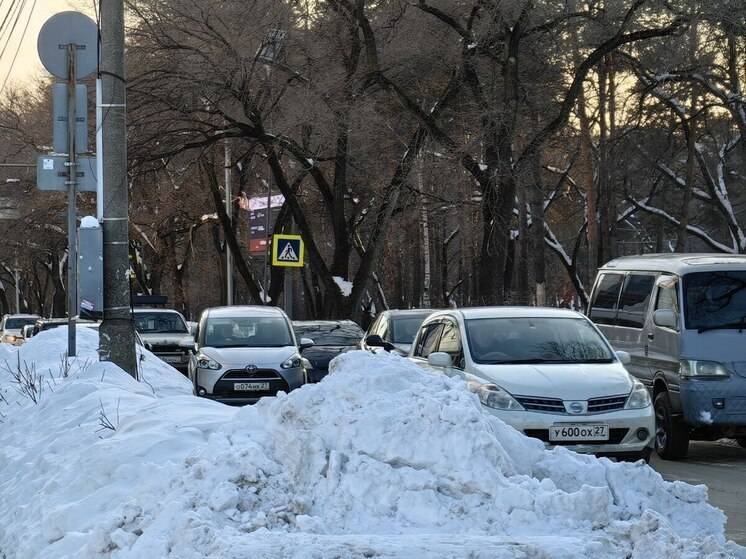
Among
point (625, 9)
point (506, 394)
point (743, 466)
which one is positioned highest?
point (625, 9)

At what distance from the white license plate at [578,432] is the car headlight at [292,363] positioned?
330 inches

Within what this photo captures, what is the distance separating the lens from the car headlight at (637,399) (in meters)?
10.6

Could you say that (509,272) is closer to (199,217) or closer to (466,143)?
(466,143)

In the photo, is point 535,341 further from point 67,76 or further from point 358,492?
point 358,492

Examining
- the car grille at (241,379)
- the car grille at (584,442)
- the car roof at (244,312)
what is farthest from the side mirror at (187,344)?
the car grille at (584,442)

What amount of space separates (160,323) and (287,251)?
702cm

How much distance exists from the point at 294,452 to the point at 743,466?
24.2 ft

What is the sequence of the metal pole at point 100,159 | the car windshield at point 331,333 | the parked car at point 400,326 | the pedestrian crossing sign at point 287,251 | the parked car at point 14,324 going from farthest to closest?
the parked car at point 14,324
the pedestrian crossing sign at point 287,251
the car windshield at point 331,333
the parked car at point 400,326
the metal pole at point 100,159

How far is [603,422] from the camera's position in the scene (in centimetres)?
1039

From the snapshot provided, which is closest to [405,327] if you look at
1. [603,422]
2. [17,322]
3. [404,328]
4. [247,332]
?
[404,328]

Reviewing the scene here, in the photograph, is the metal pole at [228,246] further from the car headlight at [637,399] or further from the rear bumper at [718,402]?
the car headlight at [637,399]

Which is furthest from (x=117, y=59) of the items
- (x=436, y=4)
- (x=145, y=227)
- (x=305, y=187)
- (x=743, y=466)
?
(x=145, y=227)

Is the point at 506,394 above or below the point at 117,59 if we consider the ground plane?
below

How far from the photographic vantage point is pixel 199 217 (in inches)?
1861
